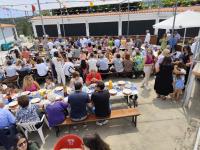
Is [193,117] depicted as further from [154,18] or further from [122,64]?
[154,18]

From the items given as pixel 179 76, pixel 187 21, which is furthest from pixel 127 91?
pixel 187 21

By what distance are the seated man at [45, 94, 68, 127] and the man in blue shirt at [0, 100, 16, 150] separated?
800mm

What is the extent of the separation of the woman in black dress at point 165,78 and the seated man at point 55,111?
3077 mm

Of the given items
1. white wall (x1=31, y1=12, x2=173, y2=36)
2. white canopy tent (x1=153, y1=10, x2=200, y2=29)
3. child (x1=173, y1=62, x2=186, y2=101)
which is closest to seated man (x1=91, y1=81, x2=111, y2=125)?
child (x1=173, y1=62, x2=186, y2=101)

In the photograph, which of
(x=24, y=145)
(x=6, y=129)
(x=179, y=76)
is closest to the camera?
(x=24, y=145)

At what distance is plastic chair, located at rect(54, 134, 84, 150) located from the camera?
10.6 feet

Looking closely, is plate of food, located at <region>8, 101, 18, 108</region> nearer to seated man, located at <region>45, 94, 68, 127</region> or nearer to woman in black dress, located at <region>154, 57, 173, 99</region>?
seated man, located at <region>45, 94, 68, 127</region>

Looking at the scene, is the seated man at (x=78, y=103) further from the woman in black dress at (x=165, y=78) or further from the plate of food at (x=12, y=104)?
the woman in black dress at (x=165, y=78)

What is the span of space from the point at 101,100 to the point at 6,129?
7.13 feet

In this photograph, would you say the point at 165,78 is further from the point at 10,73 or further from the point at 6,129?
the point at 10,73

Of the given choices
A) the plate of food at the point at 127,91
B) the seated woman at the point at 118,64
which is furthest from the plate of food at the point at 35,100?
the seated woman at the point at 118,64

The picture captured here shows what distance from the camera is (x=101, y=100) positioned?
439 cm

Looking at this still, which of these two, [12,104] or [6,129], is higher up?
[12,104]

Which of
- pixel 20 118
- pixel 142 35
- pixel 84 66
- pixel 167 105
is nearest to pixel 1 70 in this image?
pixel 84 66
